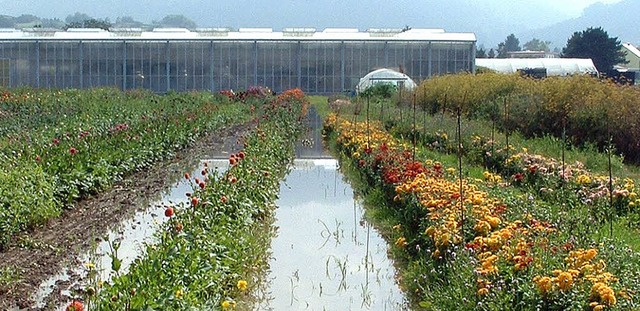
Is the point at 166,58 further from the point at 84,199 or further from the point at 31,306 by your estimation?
the point at 31,306

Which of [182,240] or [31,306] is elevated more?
[182,240]

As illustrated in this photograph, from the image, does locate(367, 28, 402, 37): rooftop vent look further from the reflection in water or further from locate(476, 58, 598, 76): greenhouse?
the reflection in water

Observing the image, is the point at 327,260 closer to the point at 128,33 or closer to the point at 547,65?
the point at 128,33

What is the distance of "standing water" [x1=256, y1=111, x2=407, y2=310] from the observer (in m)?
7.02

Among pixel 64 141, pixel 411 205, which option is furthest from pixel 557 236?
pixel 64 141

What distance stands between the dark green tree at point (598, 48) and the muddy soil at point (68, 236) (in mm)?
59625

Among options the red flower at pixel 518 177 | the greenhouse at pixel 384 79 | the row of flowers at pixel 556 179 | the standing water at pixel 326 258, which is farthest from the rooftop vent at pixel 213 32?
the red flower at pixel 518 177

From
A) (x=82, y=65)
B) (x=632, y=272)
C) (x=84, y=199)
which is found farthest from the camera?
(x=82, y=65)

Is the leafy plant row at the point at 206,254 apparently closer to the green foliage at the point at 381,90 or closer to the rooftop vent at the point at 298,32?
the green foliage at the point at 381,90

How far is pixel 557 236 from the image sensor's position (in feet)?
20.4

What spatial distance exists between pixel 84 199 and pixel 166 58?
34.7 m

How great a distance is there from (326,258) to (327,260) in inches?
4.3

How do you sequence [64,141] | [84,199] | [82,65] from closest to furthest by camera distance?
[84,199], [64,141], [82,65]

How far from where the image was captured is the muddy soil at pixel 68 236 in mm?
6504
